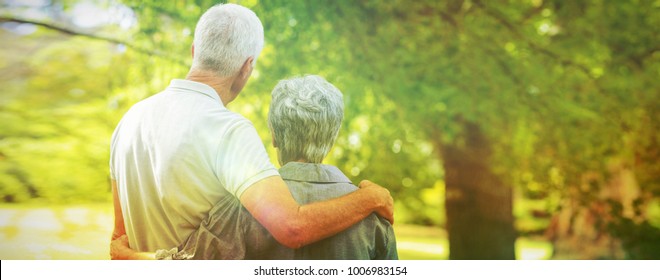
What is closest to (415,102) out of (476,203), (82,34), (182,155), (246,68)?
(476,203)

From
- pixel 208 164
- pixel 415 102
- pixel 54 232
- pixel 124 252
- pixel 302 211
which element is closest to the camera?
pixel 302 211

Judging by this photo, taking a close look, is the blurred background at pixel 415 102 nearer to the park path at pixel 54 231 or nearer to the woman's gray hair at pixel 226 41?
the park path at pixel 54 231

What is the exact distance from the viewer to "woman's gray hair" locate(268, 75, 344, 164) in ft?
7.73

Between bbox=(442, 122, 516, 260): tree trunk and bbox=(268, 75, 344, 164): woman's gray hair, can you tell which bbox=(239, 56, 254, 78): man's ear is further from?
bbox=(442, 122, 516, 260): tree trunk

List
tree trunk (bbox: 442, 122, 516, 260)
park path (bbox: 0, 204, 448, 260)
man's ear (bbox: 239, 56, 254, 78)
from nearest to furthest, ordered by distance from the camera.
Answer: man's ear (bbox: 239, 56, 254, 78)
park path (bbox: 0, 204, 448, 260)
tree trunk (bbox: 442, 122, 516, 260)

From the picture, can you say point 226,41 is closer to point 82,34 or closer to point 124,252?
point 124,252

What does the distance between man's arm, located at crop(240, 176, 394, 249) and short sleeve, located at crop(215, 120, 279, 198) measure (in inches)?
1.4

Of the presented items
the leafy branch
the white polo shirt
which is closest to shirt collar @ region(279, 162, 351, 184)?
the white polo shirt

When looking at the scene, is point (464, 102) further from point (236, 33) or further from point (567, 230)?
point (236, 33)

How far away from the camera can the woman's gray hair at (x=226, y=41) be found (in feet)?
8.14

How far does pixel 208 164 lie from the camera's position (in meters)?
2.44

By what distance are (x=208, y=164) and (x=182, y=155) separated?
11 centimetres

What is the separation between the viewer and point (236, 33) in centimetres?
252
